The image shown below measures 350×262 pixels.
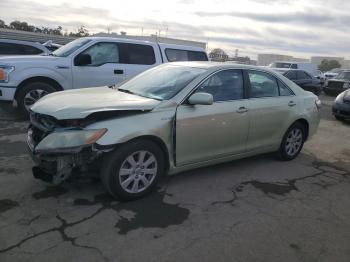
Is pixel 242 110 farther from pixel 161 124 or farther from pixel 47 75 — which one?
pixel 47 75

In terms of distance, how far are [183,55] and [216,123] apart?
547 centimetres

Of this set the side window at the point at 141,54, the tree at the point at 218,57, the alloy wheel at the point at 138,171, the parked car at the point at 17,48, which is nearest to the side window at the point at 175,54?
the side window at the point at 141,54

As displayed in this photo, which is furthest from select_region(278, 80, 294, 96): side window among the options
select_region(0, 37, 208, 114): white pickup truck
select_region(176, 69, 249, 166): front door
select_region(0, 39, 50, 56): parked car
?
select_region(0, 39, 50, 56): parked car

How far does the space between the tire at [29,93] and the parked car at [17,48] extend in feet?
10.7

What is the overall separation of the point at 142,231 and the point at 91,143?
41.0 inches

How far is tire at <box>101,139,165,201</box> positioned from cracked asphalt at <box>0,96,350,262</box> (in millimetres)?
146

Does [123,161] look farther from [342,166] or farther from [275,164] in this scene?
[342,166]

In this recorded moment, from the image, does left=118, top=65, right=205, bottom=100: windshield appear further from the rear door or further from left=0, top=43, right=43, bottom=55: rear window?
left=0, top=43, right=43, bottom=55: rear window

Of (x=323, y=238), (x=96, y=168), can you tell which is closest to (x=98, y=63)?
(x=96, y=168)

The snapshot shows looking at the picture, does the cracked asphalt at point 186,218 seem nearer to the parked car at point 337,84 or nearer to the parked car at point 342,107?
the parked car at point 342,107

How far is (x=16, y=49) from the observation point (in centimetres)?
1138

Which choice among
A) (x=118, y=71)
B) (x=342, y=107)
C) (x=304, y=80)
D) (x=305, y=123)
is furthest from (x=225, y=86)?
(x=304, y=80)

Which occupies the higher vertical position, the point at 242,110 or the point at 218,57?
the point at 218,57

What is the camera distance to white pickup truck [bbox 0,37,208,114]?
808 cm
